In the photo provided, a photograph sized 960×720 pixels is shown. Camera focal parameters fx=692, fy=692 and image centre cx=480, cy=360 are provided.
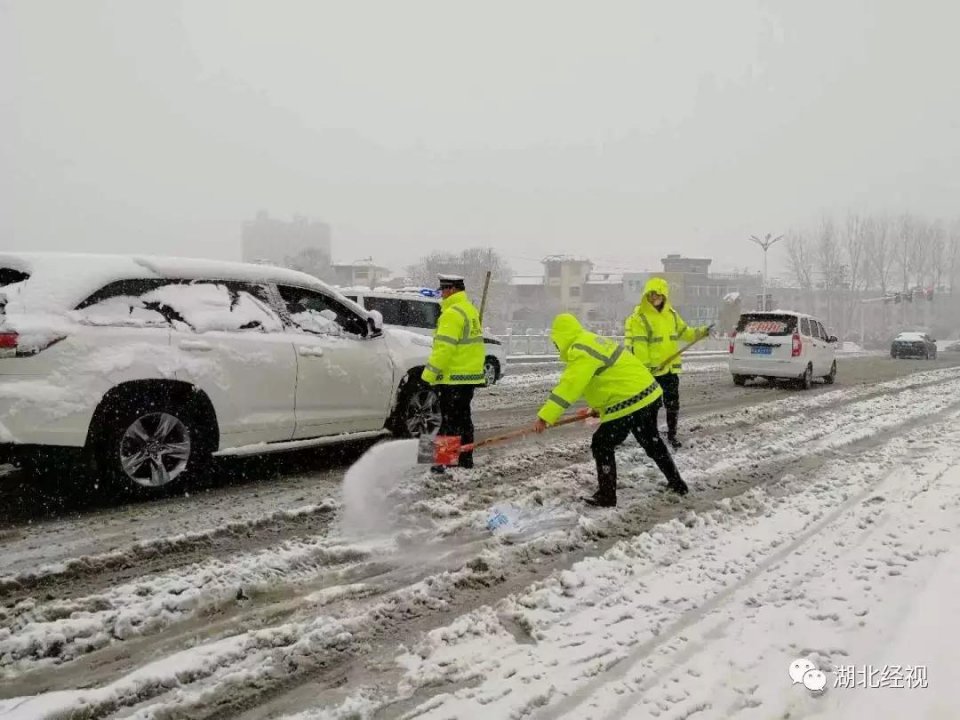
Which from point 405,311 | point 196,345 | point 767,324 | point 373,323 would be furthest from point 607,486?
point 767,324

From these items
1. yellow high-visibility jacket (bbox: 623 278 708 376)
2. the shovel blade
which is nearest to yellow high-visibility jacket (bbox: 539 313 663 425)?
the shovel blade

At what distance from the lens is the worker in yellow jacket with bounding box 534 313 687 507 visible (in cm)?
454

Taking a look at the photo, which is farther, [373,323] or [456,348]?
[373,323]

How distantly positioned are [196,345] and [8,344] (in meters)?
1.12

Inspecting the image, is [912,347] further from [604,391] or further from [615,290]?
[615,290]

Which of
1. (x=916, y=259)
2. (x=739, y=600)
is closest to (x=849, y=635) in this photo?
(x=739, y=600)

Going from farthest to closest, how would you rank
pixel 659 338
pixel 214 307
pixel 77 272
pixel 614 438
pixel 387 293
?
1. pixel 387 293
2. pixel 659 338
3. pixel 214 307
4. pixel 614 438
5. pixel 77 272

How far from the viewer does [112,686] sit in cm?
250

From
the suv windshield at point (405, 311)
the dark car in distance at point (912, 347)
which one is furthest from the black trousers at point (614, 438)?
the dark car in distance at point (912, 347)

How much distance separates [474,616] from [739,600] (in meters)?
1.28

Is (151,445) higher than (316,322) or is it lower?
lower

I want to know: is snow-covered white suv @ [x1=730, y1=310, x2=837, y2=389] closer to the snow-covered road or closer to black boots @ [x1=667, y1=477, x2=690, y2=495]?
the snow-covered road

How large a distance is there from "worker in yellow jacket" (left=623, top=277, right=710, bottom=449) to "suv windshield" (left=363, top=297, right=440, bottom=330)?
562 cm

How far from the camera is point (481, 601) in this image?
3.31 meters
